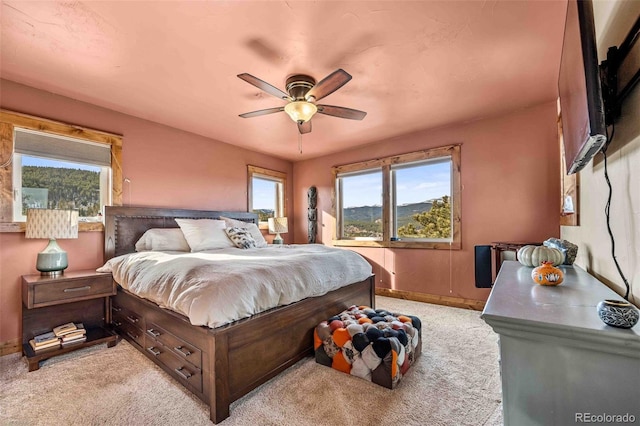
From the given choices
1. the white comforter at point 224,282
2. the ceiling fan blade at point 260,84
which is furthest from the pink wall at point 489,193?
the ceiling fan blade at point 260,84

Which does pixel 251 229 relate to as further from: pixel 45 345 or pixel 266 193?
pixel 45 345

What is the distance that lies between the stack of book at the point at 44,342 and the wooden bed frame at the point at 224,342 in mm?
476

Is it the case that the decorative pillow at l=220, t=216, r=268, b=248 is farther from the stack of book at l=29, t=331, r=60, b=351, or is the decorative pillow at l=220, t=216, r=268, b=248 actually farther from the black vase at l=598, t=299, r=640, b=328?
the black vase at l=598, t=299, r=640, b=328

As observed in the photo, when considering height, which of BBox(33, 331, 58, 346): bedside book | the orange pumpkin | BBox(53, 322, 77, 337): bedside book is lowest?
BBox(33, 331, 58, 346): bedside book

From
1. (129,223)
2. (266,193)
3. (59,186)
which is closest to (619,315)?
(129,223)

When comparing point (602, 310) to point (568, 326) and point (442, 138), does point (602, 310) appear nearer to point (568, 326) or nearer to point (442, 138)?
point (568, 326)

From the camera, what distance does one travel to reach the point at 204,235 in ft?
11.1

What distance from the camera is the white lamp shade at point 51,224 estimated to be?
2.36 m

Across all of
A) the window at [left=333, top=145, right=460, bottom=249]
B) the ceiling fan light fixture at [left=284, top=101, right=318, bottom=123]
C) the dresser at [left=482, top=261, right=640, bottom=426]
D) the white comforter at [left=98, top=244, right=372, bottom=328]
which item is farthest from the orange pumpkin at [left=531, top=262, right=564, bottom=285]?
the window at [left=333, top=145, right=460, bottom=249]

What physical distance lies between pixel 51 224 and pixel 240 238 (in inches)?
69.8

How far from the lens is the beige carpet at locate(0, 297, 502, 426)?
63.3 inches

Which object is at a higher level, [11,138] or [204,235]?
[11,138]

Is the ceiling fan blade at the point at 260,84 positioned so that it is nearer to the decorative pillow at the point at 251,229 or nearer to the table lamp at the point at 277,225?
the decorative pillow at the point at 251,229

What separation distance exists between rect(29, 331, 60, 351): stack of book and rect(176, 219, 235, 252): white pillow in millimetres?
1340
